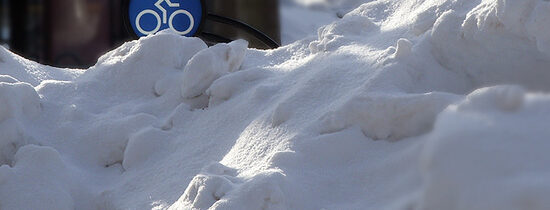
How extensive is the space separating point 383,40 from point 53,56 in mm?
8619

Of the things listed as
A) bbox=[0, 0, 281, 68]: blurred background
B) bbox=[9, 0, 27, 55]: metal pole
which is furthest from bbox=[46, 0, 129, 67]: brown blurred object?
bbox=[9, 0, 27, 55]: metal pole

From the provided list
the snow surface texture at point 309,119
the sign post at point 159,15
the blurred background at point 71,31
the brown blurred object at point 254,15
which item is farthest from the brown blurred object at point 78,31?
the snow surface texture at point 309,119

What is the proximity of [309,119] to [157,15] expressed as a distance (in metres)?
3.13

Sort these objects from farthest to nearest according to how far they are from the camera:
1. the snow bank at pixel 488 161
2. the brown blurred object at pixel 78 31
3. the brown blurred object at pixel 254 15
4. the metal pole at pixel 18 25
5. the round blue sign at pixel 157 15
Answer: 1. the metal pole at pixel 18 25
2. the brown blurred object at pixel 78 31
3. the brown blurred object at pixel 254 15
4. the round blue sign at pixel 157 15
5. the snow bank at pixel 488 161

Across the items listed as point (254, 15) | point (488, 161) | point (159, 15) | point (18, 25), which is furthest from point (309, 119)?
point (18, 25)

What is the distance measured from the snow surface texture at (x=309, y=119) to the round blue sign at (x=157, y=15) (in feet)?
5.90

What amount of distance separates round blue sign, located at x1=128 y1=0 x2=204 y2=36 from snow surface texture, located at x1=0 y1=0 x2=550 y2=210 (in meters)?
1.80

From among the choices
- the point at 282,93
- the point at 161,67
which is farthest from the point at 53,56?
the point at 282,93

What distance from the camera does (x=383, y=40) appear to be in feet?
12.9

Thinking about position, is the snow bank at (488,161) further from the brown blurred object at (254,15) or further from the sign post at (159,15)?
the brown blurred object at (254,15)

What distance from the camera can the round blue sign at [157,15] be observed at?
6.45 meters

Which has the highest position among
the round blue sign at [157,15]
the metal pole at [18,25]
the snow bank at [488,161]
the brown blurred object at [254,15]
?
the brown blurred object at [254,15]

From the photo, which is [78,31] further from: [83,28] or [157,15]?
[157,15]

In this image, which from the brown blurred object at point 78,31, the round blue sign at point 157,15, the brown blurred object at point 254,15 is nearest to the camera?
the round blue sign at point 157,15
